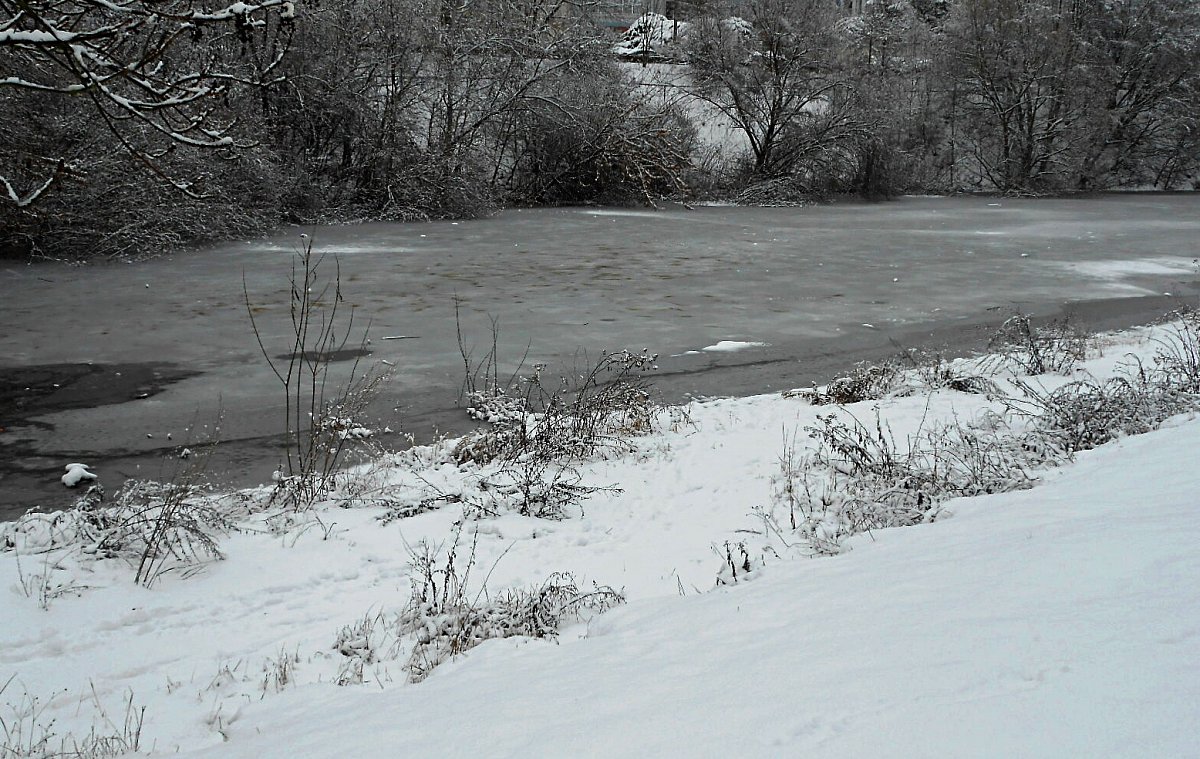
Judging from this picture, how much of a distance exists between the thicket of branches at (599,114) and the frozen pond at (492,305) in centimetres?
143

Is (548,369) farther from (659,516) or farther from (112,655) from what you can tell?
(112,655)

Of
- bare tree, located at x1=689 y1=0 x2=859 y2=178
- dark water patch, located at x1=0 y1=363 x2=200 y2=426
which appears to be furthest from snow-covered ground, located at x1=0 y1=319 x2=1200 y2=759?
bare tree, located at x1=689 y1=0 x2=859 y2=178

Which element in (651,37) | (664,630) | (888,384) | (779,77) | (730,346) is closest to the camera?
(664,630)

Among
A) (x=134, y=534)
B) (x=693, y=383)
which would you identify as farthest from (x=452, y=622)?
(x=693, y=383)

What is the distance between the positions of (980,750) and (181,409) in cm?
702

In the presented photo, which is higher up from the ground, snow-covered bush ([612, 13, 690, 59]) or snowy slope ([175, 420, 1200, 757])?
snow-covered bush ([612, 13, 690, 59])

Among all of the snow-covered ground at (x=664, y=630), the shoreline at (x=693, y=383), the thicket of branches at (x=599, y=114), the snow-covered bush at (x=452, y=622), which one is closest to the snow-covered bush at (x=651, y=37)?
the thicket of branches at (x=599, y=114)

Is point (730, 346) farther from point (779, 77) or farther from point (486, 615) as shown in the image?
point (779, 77)

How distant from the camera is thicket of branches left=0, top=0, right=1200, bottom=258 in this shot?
52.0 ft

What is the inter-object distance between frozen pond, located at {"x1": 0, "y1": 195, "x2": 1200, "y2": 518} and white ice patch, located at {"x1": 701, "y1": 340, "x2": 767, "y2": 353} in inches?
1.5

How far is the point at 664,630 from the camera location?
3.91 metres

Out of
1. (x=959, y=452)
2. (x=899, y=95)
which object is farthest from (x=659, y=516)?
(x=899, y=95)

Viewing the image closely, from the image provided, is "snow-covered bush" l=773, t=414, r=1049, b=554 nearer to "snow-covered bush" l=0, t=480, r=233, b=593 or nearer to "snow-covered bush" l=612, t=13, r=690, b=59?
"snow-covered bush" l=0, t=480, r=233, b=593

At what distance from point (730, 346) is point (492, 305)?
135 inches
